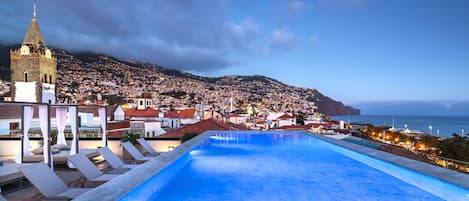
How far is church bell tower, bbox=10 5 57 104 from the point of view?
55281 millimetres

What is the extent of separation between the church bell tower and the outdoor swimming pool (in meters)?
55.4

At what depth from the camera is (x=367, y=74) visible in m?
37.6

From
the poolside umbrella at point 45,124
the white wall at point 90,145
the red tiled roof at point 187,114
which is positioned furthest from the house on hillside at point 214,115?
the poolside umbrella at point 45,124

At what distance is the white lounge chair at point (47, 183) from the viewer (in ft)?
14.7

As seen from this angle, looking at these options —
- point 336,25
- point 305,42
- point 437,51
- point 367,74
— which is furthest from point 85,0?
point 437,51

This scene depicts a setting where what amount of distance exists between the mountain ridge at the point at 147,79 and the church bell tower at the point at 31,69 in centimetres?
366

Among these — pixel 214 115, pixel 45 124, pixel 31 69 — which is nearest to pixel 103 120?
pixel 45 124

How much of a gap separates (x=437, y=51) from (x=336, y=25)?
9.12 m

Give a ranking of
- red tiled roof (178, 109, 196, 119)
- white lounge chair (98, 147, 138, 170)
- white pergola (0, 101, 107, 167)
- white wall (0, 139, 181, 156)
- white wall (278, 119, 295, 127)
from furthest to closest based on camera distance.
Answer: red tiled roof (178, 109, 196, 119) → white wall (278, 119, 295, 127) → white wall (0, 139, 181, 156) → white pergola (0, 101, 107, 167) → white lounge chair (98, 147, 138, 170)

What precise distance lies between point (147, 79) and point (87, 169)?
235 ft

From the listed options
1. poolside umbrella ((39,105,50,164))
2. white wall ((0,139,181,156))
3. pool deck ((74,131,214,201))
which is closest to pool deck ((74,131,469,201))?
pool deck ((74,131,214,201))

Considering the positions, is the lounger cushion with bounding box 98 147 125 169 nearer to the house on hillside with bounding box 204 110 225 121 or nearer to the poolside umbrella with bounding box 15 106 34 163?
the poolside umbrella with bounding box 15 106 34 163

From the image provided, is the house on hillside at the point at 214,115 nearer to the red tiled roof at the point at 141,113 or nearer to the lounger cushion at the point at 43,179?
the red tiled roof at the point at 141,113

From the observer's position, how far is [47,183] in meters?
4.66
